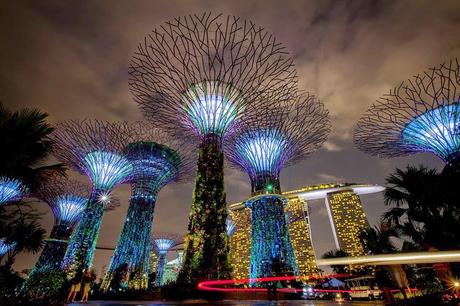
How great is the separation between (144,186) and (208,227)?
16921 millimetres

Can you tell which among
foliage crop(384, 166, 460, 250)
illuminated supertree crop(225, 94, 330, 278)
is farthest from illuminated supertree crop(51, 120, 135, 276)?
foliage crop(384, 166, 460, 250)

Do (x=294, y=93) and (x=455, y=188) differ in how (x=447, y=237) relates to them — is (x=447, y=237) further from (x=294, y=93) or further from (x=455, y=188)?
(x=294, y=93)

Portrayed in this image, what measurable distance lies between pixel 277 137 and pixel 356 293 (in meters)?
16.1

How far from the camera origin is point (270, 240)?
72.9ft

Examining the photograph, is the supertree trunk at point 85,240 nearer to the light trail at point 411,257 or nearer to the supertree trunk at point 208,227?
the supertree trunk at point 208,227

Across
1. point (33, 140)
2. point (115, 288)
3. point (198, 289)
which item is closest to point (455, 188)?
point (198, 289)

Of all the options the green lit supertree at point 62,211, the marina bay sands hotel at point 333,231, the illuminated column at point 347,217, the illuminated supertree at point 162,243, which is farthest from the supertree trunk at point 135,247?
the illuminated column at point 347,217

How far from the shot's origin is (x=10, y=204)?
7.35m

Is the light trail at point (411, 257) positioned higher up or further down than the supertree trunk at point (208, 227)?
further down

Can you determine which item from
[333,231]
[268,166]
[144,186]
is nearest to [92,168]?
[144,186]

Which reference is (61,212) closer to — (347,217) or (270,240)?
(270,240)

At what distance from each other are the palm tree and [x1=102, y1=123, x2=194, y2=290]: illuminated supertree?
2021cm

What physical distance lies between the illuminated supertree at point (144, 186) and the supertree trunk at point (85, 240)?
256cm

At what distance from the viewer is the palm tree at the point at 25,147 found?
6516 mm
